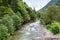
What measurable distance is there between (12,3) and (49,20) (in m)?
6.77

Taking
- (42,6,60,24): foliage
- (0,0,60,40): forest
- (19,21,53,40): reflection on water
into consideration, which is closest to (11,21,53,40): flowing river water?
(19,21,53,40): reflection on water

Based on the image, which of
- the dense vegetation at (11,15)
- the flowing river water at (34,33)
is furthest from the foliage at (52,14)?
the dense vegetation at (11,15)

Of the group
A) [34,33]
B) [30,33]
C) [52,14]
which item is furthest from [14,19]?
[52,14]

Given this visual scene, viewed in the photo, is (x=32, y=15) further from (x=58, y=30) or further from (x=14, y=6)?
(x=58, y=30)

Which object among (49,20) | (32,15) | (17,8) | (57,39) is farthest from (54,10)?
(32,15)

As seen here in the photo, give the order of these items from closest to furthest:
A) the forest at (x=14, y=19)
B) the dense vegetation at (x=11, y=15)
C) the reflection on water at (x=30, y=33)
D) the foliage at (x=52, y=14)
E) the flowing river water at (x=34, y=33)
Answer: the forest at (x=14, y=19), the dense vegetation at (x=11, y=15), the flowing river water at (x=34, y=33), the reflection on water at (x=30, y=33), the foliage at (x=52, y=14)

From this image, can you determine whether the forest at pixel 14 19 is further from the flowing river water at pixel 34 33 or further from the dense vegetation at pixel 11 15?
the flowing river water at pixel 34 33

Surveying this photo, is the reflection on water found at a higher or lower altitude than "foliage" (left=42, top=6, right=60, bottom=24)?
lower

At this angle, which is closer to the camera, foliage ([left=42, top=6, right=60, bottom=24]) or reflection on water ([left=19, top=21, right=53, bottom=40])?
reflection on water ([left=19, top=21, right=53, bottom=40])

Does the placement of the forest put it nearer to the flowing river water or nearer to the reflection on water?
the flowing river water

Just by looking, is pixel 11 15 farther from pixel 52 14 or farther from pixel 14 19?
pixel 52 14

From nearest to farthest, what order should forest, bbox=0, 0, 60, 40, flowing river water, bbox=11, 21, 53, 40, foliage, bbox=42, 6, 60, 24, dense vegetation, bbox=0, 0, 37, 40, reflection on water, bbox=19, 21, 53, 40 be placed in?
1. forest, bbox=0, 0, 60, 40
2. dense vegetation, bbox=0, 0, 37, 40
3. flowing river water, bbox=11, 21, 53, 40
4. reflection on water, bbox=19, 21, 53, 40
5. foliage, bbox=42, 6, 60, 24

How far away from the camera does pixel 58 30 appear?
15.9 meters

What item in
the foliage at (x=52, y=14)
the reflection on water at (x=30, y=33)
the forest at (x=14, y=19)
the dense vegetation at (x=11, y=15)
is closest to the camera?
the forest at (x=14, y=19)
